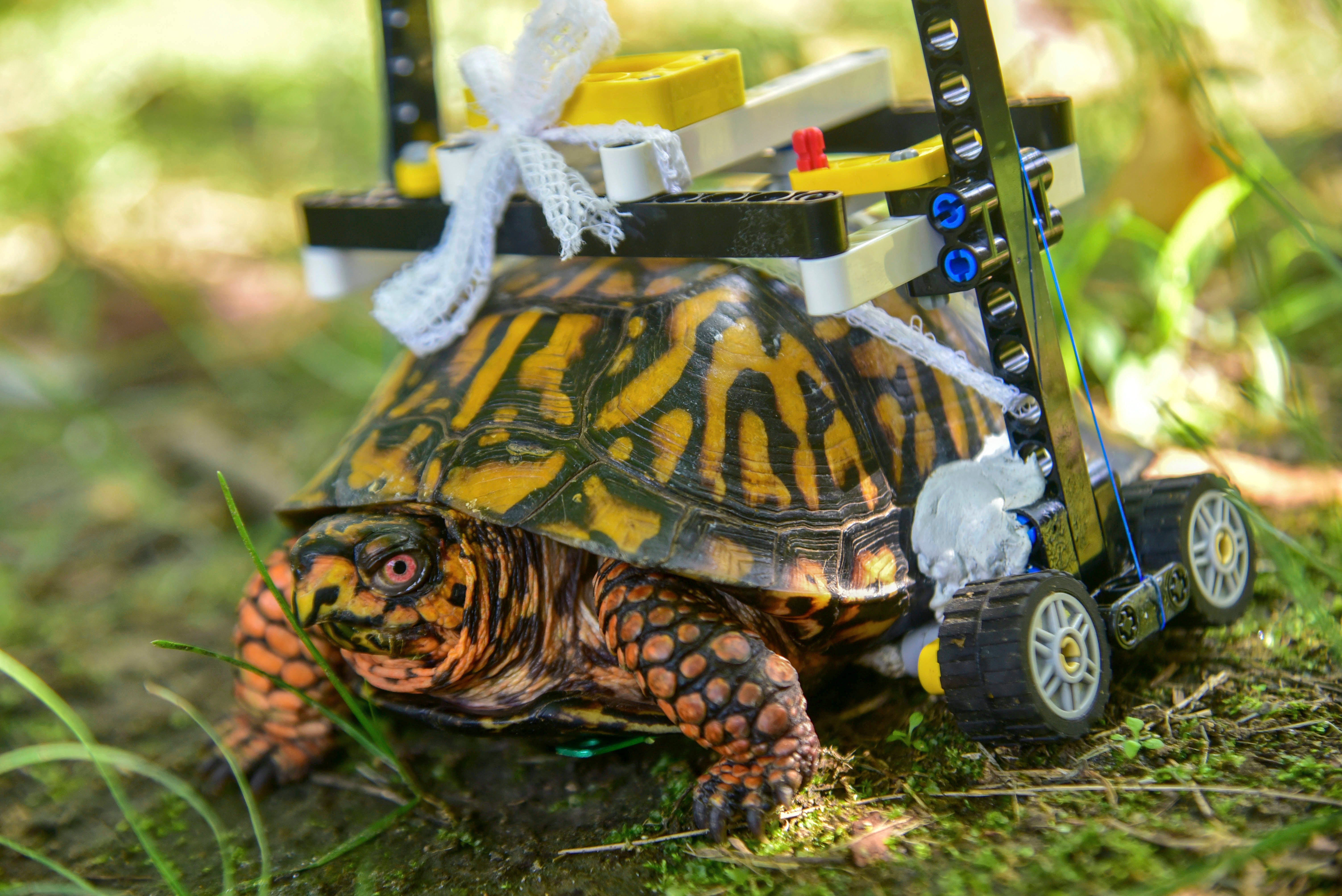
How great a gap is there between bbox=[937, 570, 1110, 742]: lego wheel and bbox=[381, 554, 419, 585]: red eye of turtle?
758mm

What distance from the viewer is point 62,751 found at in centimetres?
160

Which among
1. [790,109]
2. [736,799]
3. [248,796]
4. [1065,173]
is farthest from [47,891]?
[1065,173]

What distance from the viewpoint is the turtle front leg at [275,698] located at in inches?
70.6

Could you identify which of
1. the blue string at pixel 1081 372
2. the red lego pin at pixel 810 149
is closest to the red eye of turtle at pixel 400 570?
the red lego pin at pixel 810 149

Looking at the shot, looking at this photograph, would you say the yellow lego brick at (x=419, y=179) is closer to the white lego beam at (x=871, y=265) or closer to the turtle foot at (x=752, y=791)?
the white lego beam at (x=871, y=265)

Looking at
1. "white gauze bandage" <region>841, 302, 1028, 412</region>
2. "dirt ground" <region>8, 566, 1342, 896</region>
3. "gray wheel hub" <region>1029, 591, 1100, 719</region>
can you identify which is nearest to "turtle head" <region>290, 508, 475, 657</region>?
"dirt ground" <region>8, 566, 1342, 896</region>

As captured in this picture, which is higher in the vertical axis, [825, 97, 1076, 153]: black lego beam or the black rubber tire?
[825, 97, 1076, 153]: black lego beam

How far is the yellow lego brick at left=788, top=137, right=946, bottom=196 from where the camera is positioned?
1.36 meters

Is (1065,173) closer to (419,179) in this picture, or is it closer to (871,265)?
(871,265)

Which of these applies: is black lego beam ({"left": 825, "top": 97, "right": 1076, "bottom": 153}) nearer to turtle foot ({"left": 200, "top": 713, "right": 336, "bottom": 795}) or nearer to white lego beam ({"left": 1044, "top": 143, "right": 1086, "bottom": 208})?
white lego beam ({"left": 1044, "top": 143, "right": 1086, "bottom": 208})

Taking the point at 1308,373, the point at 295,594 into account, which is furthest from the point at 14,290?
the point at 1308,373

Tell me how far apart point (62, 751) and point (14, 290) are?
11.8 ft

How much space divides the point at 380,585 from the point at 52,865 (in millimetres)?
644

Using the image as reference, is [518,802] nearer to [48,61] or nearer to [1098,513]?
[1098,513]
